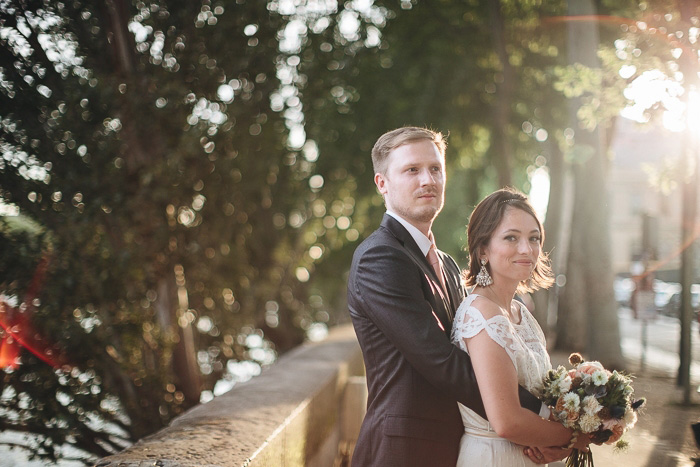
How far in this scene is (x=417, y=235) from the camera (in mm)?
3211

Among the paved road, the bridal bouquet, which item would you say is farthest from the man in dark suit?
the paved road

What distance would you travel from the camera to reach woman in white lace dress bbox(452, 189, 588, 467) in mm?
2732

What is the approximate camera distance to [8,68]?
5586 millimetres

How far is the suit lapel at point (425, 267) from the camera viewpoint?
308cm

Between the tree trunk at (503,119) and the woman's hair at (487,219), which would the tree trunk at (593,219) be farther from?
the woman's hair at (487,219)

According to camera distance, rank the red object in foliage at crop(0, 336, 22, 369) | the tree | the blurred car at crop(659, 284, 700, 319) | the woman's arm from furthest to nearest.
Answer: the blurred car at crop(659, 284, 700, 319) < the tree < the red object in foliage at crop(0, 336, 22, 369) < the woman's arm

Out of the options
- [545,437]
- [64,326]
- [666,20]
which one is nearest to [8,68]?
[64,326]

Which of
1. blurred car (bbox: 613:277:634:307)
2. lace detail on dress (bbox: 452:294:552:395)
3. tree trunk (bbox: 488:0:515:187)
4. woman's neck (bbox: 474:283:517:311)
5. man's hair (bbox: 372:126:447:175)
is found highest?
tree trunk (bbox: 488:0:515:187)

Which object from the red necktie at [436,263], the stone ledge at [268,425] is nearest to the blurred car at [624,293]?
the stone ledge at [268,425]

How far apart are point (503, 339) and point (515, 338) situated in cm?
10

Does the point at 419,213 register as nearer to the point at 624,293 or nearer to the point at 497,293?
the point at 497,293

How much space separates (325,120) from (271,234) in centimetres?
253

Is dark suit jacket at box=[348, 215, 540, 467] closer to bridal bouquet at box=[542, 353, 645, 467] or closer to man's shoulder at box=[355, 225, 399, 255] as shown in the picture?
man's shoulder at box=[355, 225, 399, 255]

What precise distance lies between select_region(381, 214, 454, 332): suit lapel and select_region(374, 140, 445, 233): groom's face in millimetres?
78
